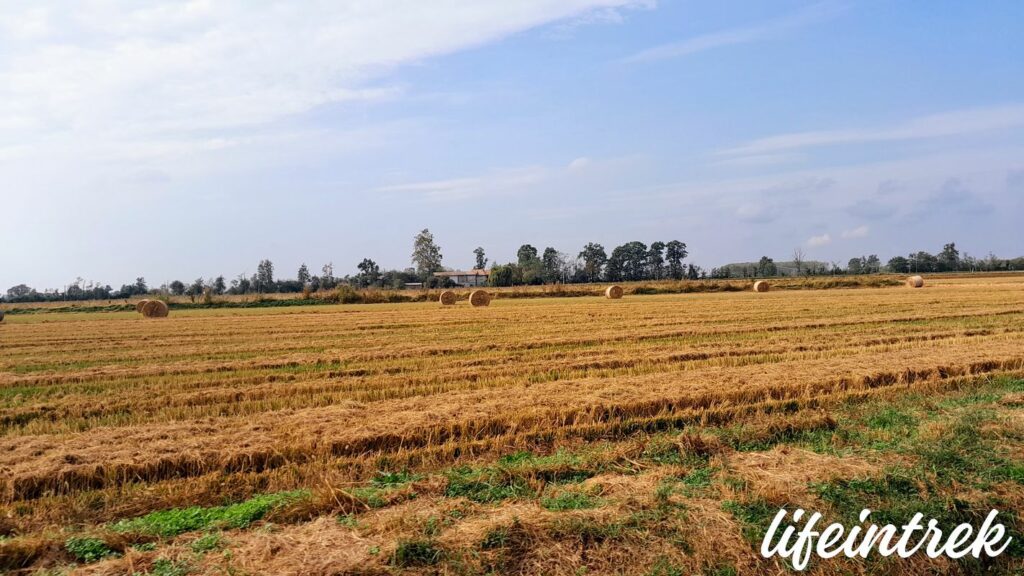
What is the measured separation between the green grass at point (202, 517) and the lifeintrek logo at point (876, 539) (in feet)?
14.3

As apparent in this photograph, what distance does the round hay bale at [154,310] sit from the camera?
41.7 m

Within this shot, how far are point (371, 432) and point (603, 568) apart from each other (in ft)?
14.1

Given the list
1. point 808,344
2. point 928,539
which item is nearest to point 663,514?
point 928,539

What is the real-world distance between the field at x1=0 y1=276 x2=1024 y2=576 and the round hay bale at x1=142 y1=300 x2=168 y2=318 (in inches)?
1072

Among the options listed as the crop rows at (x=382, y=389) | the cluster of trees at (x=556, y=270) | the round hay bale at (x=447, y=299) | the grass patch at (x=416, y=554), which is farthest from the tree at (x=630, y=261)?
the grass patch at (x=416, y=554)

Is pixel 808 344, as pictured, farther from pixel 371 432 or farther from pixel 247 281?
pixel 247 281

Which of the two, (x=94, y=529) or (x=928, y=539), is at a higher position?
(x=94, y=529)

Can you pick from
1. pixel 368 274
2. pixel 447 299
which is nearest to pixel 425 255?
pixel 368 274

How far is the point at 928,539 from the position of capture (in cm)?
564

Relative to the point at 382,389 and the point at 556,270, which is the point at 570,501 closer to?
the point at 382,389

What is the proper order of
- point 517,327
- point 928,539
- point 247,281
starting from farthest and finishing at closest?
point 247,281 < point 517,327 < point 928,539

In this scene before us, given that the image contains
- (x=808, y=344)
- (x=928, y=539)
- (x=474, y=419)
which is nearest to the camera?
(x=928, y=539)

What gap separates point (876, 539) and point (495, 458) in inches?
159

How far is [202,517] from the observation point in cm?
603
